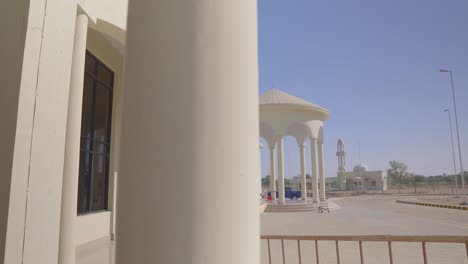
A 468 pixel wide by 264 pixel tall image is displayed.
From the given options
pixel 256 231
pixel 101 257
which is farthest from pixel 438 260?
pixel 256 231

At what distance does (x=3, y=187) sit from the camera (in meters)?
2.69

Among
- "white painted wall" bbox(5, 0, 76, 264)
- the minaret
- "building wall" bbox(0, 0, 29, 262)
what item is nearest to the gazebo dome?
"white painted wall" bbox(5, 0, 76, 264)

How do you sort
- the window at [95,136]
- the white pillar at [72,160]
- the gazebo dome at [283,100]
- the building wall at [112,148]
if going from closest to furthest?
the white pillar at [72,160] → the building wall at [112,148] → the window at [95,136] → the gazebo dome at [283,100]

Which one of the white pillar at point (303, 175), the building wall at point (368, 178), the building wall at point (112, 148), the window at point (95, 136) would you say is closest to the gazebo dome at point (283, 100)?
the white pillar at point (303, 175)

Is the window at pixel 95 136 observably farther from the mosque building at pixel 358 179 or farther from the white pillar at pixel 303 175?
the mosque building at pixel 358 179

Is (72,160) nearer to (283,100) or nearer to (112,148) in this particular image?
(112,148)

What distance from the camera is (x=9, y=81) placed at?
111 inches

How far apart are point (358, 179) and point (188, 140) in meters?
66.3

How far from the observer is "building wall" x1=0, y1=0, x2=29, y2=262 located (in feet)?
8.79

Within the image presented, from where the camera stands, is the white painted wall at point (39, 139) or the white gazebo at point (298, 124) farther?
the white gazebo at point (298, 124)

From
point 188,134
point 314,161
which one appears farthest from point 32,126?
point 314,161

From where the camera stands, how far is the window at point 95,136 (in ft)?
29.8

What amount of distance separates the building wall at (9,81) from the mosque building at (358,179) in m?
62.0

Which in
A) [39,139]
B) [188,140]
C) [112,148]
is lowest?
[188,140]
